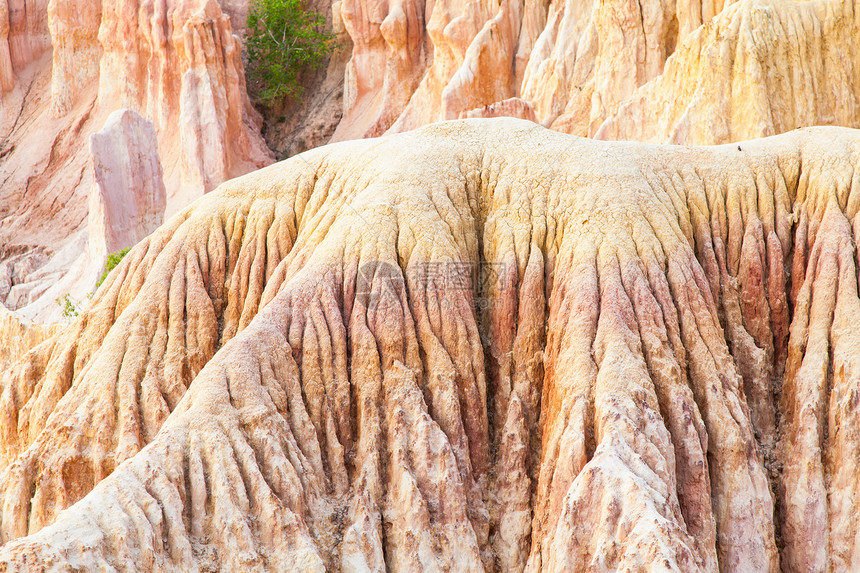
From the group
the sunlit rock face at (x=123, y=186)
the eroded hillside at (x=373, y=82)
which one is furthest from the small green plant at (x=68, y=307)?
the sunlit rock face at (x=123, y=186)

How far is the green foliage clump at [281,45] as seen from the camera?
42406 mm

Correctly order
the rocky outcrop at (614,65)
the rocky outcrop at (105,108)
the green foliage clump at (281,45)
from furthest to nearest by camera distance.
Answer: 1. the green foliage clump at (281,45)
2. the rocky outcrop at (105,108)
3. the rocky outcrop at (614,65)

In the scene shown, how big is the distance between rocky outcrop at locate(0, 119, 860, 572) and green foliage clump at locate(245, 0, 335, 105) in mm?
24111

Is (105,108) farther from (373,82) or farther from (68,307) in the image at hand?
(68,307)


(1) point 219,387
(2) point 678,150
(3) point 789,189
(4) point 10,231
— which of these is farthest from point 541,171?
(4) point 10,231

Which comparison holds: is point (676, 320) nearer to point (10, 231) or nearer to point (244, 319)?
point (244, 319)

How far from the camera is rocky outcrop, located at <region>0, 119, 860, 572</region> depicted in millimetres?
14133

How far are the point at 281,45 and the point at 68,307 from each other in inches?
809

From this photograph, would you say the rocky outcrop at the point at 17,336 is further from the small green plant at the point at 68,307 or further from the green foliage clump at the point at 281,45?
the green foliage clump at the point at 281,45

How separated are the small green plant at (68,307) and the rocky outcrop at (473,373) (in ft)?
21.7

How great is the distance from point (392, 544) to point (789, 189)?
10.3 m

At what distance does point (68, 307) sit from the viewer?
2575 centimetres

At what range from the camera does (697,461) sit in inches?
592

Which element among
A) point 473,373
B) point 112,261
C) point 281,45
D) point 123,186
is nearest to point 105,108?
point 281,45
